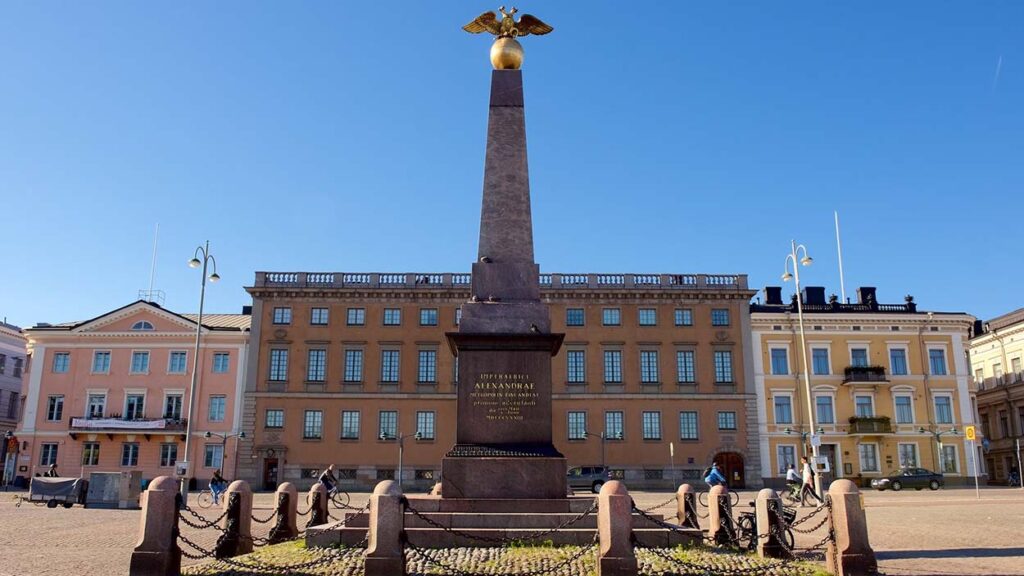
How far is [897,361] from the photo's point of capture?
47.2 m

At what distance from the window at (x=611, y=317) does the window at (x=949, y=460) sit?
19934mm

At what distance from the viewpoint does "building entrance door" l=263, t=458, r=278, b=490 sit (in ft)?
147

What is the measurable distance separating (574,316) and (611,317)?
216 cm

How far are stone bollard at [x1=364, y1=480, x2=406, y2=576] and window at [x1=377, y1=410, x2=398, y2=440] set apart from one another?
35.7m

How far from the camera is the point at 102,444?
4616 centimetres

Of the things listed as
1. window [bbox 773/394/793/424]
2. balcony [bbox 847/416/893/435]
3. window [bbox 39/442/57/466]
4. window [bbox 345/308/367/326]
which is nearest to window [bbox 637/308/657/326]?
window [bbox 773/394/793/424]

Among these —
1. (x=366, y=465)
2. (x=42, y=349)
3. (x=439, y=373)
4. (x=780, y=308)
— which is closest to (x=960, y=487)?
(x=780, y=308)

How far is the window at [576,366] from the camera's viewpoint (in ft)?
A: 151

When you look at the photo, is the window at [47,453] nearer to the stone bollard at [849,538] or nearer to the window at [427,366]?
the window at [427,366]

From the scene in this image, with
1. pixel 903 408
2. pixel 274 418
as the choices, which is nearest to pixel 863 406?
pixel 903 408

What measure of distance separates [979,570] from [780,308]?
132ft

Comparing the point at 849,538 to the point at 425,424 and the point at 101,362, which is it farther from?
the point at 101,362

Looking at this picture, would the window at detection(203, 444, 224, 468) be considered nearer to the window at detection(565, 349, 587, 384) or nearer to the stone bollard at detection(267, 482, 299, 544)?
the window at detection(565, 349, 587, 384)

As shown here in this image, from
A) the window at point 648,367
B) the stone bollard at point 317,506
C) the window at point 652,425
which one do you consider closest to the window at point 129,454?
the window at point 652,425
